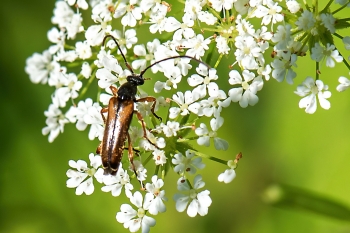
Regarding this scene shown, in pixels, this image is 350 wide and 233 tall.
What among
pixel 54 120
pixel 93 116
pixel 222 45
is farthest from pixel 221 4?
pixel 54 120

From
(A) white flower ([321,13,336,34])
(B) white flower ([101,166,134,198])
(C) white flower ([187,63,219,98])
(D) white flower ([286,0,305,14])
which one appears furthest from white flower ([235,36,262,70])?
(B) white flower ([101,166,134,198])

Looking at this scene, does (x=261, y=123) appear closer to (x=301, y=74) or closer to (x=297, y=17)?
(x=301, y=74)

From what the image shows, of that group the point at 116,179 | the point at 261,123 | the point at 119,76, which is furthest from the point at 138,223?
the point at 261,123

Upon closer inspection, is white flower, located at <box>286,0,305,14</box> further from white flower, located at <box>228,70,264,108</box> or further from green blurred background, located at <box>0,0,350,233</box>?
green blurred background, located at <box>0,0,350,233</box>

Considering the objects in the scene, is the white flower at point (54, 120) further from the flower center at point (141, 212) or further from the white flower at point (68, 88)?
the flower center at point (141, 212)

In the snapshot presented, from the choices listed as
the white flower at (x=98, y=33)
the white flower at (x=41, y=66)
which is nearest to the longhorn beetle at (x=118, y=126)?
the white flower at (x=98, y=33)

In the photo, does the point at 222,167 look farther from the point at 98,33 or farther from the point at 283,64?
the point at 98,33
